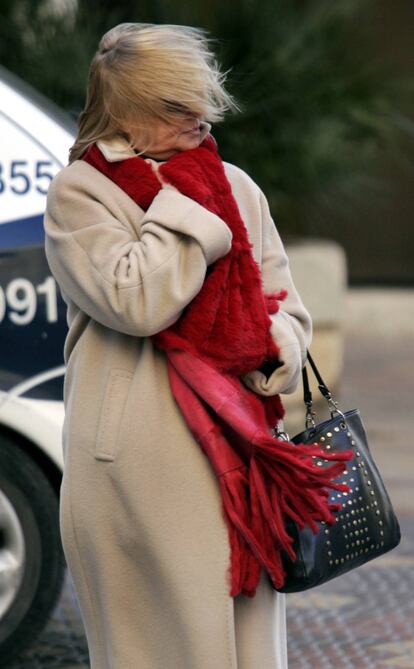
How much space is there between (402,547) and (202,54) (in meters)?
3.77

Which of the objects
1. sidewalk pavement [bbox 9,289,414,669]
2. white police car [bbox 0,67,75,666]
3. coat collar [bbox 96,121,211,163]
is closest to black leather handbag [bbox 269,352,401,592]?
coat collar [bbox 96,121,211,163]

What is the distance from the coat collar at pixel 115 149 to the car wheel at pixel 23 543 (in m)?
1.69

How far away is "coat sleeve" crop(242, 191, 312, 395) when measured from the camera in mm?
2889

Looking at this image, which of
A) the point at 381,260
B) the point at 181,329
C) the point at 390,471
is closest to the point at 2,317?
the point at 181,329

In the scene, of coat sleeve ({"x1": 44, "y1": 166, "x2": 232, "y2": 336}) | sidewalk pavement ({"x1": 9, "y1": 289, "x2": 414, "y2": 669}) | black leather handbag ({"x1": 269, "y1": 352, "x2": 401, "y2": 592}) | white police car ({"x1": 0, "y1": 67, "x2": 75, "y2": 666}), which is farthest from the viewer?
sidewalk pavement ({"x1": 9, "y1": 289, "x2": 414, "y2": 669})

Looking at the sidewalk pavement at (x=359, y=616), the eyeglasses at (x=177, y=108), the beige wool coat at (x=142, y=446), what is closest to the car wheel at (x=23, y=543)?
the sidewalk pavement at (x=359, y=616)

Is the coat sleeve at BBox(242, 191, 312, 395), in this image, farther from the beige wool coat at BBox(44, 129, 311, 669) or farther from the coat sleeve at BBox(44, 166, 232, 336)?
the coat sleeve at BBox(44, 166, 232, 336)

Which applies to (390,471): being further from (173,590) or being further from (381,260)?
(381,260)

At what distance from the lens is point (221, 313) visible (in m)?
2.79

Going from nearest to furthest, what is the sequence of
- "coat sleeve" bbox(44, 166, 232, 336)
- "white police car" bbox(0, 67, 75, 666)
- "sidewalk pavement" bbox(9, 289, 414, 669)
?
"coat sleeve" bbox(44, 166, 232, 336) → "white police car" bbox(0, 67, 75, 666) → "sidewalk pavement" bbox(9, 289, 414, 669)

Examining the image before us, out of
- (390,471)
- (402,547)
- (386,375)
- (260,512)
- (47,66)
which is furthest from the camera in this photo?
(386,375)

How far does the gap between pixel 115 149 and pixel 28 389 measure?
1.56 meters

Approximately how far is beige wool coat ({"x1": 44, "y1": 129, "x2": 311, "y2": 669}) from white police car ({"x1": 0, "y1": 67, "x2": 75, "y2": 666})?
136cm

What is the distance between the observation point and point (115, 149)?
285cm
